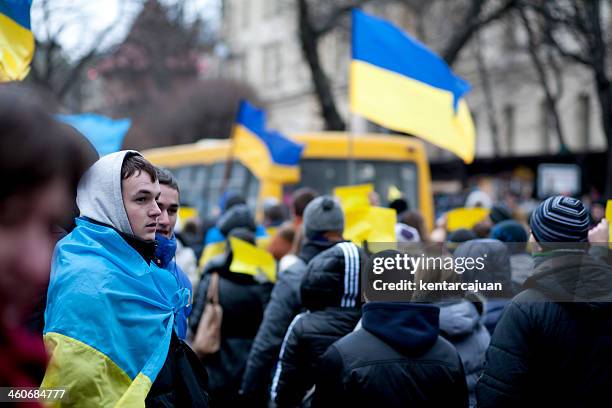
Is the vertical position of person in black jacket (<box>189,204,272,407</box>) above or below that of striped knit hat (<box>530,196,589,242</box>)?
below

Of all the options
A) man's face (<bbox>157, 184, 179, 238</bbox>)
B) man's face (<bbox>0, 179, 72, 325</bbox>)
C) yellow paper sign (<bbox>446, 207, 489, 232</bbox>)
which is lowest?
yellow paper sign (<bbox>446, 207, 489, 232</bbox>)

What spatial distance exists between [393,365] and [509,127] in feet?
121

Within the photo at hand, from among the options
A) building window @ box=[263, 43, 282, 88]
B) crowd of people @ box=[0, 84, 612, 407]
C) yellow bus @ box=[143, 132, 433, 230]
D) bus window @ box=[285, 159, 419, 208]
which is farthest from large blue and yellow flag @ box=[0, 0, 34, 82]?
building window @ box=[263, 43, 282, 88]

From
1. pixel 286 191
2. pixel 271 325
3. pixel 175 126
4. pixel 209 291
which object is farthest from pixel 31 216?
pixel 175 126

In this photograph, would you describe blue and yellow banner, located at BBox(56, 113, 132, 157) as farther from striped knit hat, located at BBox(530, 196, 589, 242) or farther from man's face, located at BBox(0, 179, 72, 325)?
man's face, located at BBox(0, 179, 72, 325)

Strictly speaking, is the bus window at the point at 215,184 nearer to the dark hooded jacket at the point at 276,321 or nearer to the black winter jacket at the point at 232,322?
the black winter jacket at the point at 232,322

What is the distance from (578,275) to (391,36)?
6.15 metres

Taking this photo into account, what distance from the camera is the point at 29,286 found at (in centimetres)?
139

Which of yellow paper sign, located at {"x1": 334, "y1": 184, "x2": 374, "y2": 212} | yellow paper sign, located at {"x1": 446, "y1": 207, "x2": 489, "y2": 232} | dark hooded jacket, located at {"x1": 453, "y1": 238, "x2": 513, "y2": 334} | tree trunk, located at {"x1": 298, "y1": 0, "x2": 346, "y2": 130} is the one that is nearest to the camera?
dark hooded jacket, located at {"x1": 453, "y1": 238, "x2": 513, "y2": 334}

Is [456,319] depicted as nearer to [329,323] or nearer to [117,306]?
[329,323]

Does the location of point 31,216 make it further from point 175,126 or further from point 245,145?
point 175,126

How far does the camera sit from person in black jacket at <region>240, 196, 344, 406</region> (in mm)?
4938

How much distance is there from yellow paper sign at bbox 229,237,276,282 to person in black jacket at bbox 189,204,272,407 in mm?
51

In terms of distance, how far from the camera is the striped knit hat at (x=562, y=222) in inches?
131
